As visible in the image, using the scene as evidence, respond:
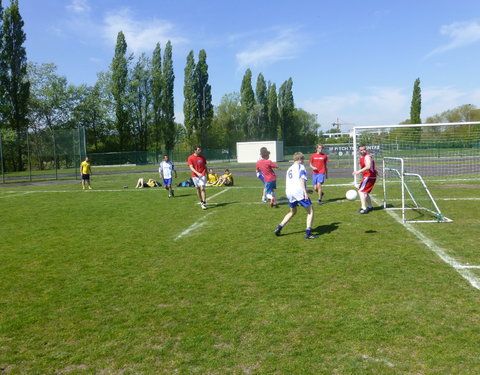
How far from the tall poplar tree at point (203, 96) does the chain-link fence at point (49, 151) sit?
31962mm

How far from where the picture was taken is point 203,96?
2475 inches

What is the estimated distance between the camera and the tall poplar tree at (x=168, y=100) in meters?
59.1

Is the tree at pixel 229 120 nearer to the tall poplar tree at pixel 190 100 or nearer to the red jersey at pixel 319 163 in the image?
the tall poplar tree at pixel 190 100

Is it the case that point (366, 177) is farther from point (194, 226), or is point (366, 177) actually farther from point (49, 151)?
point (49, 151)

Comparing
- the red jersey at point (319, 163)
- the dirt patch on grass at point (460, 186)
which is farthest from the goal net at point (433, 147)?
the red jersey at point (319, 163)

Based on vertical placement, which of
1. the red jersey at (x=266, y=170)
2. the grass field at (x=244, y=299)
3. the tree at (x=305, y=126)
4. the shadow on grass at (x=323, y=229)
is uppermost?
the tree at (x=305, y=126)

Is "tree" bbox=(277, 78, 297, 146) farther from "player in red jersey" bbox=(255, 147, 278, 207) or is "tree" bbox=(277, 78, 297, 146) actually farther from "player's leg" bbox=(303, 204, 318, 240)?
"player's leg" bbox=(303, 204, 318, 240)

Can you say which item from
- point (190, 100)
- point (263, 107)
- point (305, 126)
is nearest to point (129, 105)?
point (190, 100)

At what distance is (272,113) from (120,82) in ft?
96.9

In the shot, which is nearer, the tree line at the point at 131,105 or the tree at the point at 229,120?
the tree line at the point at 131,105

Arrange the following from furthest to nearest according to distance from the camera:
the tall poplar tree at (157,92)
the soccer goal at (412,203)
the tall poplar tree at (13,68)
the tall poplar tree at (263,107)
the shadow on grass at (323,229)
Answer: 1. the tall poplar tree at (263,107)
2. the tall poplar tree at (157,92)
3. the tall poplar tree at (13,68)
4. the soccer goal at (412,203)
5. the shadow on grass at (323,229)

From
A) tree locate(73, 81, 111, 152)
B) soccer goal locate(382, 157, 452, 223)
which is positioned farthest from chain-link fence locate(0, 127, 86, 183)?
tree locate(73, 81, 111, 152)

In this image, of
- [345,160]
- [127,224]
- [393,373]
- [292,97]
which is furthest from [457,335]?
[292,97]

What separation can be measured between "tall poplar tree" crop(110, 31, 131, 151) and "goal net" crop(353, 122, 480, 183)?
1692 inches
